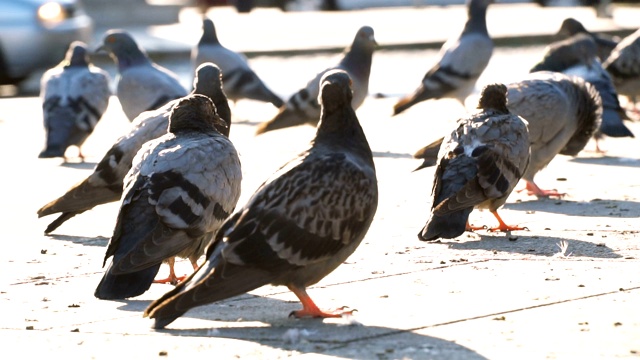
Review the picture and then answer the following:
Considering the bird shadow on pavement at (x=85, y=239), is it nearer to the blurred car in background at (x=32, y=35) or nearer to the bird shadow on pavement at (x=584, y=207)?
the bird shadow on pavement at (x=584, y=207)

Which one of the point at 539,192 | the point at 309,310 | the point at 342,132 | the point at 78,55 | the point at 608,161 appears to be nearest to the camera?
the point at 309,310

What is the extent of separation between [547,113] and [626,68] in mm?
5269

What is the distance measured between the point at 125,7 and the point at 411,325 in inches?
1000

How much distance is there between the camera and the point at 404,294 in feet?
20.1

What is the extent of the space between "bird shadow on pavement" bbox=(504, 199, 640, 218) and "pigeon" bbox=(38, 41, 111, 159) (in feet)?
14.1

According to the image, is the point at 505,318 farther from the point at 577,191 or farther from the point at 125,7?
the point at 125,7

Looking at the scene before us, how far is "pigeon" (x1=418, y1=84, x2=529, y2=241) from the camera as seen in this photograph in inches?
281

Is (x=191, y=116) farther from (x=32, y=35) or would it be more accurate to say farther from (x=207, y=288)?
(x=32, y=35)

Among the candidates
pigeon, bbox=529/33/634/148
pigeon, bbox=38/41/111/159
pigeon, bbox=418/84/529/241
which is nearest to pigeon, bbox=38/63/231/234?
pigeon, bbox=418/84/529/241

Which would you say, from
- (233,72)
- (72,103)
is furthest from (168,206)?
(233,72)

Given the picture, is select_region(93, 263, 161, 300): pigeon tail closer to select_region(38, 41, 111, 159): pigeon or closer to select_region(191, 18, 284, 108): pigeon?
select_region(38, 41, 111, 159): pigeon

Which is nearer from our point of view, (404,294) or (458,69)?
(404,294)

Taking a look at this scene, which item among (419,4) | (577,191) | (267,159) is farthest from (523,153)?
(419,4)

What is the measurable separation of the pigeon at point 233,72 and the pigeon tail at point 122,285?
8699mm
